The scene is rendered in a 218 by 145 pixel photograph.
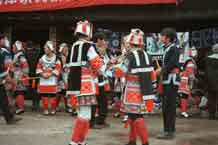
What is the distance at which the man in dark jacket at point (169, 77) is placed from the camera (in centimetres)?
922

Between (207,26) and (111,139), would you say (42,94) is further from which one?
(207,26)

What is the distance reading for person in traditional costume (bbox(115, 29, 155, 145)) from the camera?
798 cm

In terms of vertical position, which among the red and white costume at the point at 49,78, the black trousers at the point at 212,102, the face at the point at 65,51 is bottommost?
the black trousers at the point at 212,102

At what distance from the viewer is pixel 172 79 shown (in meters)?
9.31

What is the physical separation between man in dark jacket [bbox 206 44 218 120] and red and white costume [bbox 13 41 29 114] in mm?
4662

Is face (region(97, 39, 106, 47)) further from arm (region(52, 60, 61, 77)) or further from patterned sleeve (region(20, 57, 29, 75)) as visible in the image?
patterned sleeve (region(20, 57, 29, 75))

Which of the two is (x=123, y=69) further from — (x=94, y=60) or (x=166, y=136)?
(x=166, y=136)

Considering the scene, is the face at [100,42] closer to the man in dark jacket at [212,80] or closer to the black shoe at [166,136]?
the black shoe at [166,136]

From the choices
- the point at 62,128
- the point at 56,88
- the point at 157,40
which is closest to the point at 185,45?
the point at 157,40

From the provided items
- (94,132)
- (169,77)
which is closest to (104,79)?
(94,132)

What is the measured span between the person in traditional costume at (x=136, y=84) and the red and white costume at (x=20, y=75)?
202 inches

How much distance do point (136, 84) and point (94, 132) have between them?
2.21 metres

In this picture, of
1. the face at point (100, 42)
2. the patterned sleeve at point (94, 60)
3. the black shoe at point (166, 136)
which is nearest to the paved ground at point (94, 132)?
the black shoe at point (166, 136)

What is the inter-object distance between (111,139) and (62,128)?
1.54 metres
